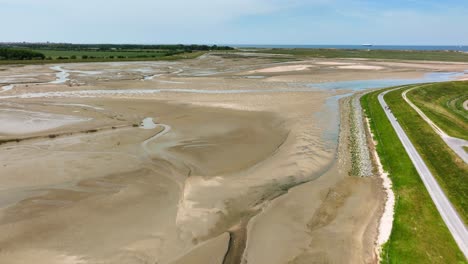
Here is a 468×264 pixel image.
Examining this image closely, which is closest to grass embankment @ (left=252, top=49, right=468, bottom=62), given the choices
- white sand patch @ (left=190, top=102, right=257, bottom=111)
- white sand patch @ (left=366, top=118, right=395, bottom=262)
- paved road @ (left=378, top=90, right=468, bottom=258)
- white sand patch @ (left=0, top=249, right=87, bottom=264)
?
white sand patch @ (left=190, top=102, right=257, bottom=111)

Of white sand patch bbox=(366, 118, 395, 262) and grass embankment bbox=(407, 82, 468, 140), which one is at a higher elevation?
grass embankment bbox=(407, 82, 468, 140)

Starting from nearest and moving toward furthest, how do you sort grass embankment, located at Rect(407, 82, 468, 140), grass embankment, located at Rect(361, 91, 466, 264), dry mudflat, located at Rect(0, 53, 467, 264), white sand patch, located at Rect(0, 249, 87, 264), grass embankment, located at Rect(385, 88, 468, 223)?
white sand patch, located at Rect(0, 249, 87, 264)
grass embankment, located at Rect(361, 91, 466, 264)
dry mudflat, located at Rect(0, 53, 467, 264)
grass embankment, located at Rect(385, 88, 468, 223)
grass embankment, located at Rect(407, 82, 468, 140)

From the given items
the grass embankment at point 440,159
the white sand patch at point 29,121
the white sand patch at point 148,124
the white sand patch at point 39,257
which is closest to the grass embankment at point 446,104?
the grass embankment at point 440,159

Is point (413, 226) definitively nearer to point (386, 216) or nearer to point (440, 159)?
point (386, 216)

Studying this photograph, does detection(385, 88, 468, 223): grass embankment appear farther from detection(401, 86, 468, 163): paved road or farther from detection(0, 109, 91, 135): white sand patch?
detection(0, 109, 91, 135): white sand patch

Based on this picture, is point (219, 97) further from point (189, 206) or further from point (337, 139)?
point (189, 206)

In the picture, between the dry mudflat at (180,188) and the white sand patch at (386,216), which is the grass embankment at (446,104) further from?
the white sand patch at (386,216)
